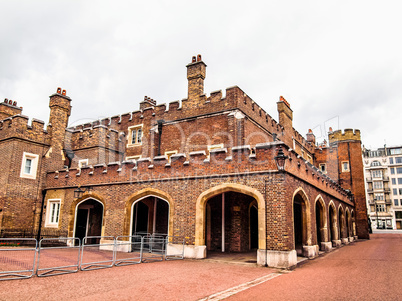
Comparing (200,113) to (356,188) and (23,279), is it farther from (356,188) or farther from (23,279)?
(356,188)

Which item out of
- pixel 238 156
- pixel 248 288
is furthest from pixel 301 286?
pixel 238 156

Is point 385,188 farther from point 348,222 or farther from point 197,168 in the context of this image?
point 197,168

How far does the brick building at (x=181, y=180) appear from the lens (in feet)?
39.2

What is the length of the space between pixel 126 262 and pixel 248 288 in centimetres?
534

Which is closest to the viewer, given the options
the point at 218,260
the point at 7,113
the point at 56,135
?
the point at 218,260

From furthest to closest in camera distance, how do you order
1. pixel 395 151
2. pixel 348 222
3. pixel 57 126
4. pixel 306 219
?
pixel 395 151
pixel 348 222
pixel 57 126
pixel 306 219

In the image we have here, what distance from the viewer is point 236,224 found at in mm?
14953

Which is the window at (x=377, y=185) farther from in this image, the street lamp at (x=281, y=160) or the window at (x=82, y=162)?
the street lamp at (x=281, y=160)

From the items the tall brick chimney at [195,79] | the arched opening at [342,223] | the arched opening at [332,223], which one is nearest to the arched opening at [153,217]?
the tall brick chimney at [195,79]

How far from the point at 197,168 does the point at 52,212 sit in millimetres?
10703

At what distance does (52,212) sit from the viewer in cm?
1850

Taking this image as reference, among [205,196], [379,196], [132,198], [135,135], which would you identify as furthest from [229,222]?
[379,196]

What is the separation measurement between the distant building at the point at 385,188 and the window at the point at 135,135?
67997 millimetres

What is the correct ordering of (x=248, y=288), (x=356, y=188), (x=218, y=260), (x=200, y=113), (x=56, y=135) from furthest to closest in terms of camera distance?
1. (x=356, y=188)
2. (x=56, y=135)
3. (x=200, y=113)
4. (x=218, y=260)
5. (x=248, y=288)
